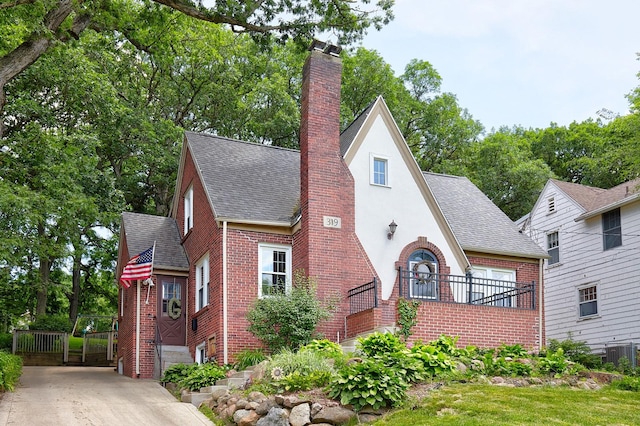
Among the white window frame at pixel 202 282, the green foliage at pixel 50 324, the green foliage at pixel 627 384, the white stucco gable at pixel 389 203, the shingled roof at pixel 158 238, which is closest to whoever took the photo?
the green foliage at pixel 627 384

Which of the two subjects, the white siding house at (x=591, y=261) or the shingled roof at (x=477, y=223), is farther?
the white siding house at (x=591, y=261)

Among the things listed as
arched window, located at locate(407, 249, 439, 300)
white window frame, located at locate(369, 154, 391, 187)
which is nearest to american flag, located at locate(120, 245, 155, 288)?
white window frame, located at locate(369, 154, 391, 187)

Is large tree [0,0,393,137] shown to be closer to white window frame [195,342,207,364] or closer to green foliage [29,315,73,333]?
white window frame [195,342,207,364]

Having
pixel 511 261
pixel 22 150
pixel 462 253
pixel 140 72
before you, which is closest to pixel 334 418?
pixel 462 253

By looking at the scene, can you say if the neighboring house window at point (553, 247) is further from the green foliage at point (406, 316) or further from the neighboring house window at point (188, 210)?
the neighboring house window at point (188, 210)

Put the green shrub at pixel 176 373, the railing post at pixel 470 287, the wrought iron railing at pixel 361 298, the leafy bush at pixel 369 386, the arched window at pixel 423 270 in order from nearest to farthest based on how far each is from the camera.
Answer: the leafy bush at pixel 369 386 < the green shrub at pixel 176 373 < the wrought iron railing at pixel 361 298 < the railing post at pixel 470 287 < the arched window at pixel 423 270

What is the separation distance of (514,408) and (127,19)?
43.9ft

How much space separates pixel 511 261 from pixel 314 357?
10.5 m

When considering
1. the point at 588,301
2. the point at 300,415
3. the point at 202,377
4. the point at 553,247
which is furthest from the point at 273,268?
the point at 553,247

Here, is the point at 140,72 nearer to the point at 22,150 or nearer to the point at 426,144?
the point at 22,150

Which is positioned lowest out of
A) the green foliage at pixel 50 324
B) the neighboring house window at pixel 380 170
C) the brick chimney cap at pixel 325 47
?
the green foliage at pixel 50 324

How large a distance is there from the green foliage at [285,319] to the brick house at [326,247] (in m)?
1.27

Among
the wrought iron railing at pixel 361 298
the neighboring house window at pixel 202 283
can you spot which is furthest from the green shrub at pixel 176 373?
the wrought iron railing at pixel 361 298

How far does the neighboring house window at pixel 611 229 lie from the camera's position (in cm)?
2542
